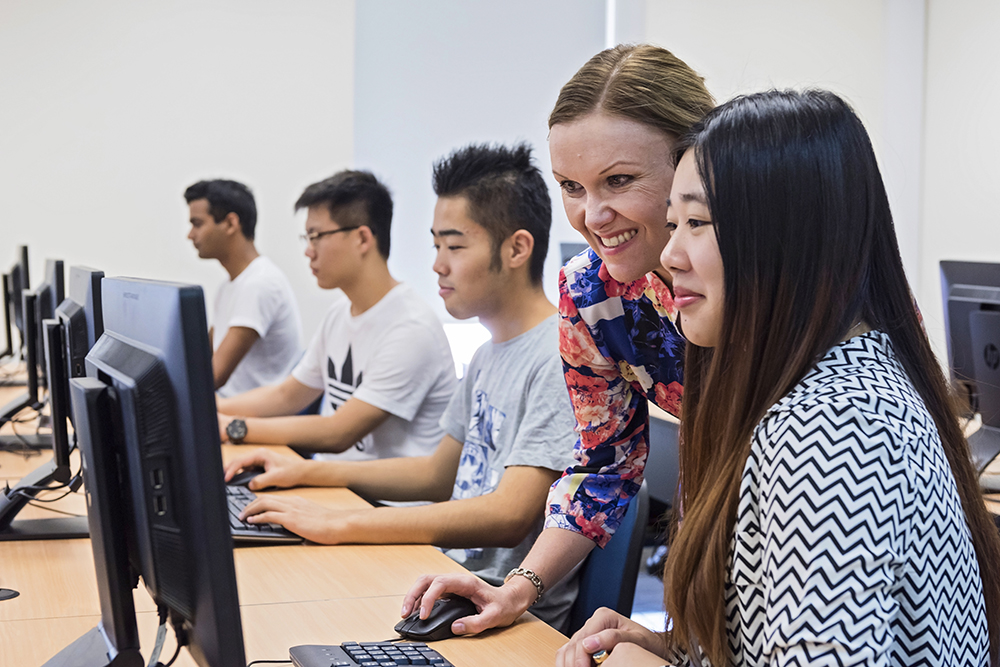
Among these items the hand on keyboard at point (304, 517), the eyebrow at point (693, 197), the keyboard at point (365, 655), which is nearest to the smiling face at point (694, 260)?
the eyebrow at point (693, 197)

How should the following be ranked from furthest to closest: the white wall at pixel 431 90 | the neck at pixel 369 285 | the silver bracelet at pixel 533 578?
the white wall at pixel 431 90
the neck at pixel 369 285
the silver bracelet at pixel 533 578

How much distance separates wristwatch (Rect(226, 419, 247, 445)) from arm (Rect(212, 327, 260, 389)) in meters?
0.98

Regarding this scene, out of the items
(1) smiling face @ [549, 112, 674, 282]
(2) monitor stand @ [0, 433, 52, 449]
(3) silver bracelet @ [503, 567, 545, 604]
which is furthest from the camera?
(2) monitor stand @ [0, 433, 52, 449]

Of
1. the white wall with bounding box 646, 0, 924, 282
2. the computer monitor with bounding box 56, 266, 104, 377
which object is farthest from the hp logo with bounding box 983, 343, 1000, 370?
the white wall with bounding box 646, 0, 924, 282

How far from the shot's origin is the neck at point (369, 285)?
2.56 meters

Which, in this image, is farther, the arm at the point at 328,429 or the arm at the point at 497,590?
the arm at the point at 328,429

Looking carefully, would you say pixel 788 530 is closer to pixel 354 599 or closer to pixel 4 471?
pixel 354 599

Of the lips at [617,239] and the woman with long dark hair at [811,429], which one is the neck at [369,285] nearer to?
the lips at [617,239]

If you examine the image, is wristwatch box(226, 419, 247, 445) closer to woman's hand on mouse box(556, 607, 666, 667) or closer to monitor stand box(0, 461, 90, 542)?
monitor stand box(0, 461, 90, 542)

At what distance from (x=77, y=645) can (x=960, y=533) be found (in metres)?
0.87

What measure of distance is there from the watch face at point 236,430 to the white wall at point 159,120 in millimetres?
1930

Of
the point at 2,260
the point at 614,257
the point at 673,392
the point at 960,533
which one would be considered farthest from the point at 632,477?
the point at 2,260

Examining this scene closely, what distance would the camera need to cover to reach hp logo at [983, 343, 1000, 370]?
196cm

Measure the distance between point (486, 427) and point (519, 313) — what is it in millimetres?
236
